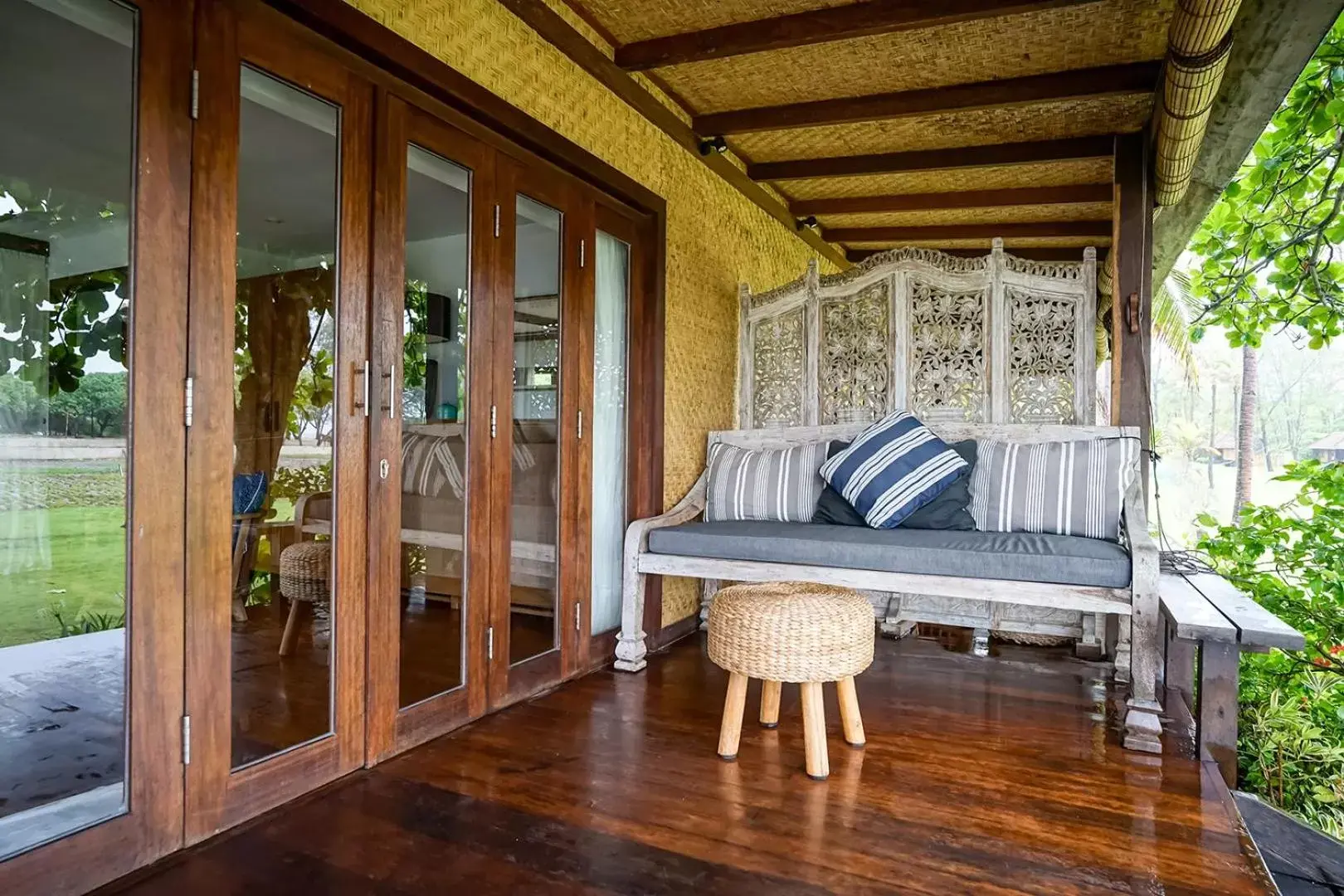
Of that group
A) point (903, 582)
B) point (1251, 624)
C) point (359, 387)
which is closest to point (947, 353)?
point (903, 582)

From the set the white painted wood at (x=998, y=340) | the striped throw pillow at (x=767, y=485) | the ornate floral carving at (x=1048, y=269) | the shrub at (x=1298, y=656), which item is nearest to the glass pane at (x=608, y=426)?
the striped throw pillow at (x=767, y=485)

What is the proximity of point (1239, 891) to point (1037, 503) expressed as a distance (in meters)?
1.88

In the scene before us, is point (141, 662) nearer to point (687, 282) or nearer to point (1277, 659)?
point (687, 282)

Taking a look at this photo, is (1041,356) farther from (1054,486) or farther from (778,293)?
(778,293)

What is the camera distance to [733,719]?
100 inches

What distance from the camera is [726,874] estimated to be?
5.89 ft

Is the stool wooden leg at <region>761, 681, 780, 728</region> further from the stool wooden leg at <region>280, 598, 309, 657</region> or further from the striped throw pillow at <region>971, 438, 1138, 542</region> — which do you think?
the stool wooden leg at <region>280, 598, 309, 657</region>

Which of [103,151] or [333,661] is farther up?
[103,151]

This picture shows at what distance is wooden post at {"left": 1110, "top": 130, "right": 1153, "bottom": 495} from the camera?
12.3 ft

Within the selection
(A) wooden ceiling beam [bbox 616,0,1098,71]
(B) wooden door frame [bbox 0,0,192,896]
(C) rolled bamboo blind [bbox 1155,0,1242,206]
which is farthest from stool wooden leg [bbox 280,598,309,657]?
(C) rolled bamboo blind [bbox 1155,0,1242,206]

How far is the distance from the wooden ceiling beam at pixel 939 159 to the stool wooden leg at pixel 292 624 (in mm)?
3833

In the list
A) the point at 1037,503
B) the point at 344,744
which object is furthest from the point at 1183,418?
the point at 344,744

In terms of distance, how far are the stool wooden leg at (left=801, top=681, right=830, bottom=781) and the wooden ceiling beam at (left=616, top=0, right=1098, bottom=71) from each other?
243 cm

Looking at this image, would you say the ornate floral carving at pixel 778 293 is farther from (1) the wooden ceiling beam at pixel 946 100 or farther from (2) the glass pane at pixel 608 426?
(2) the glass pane at pixel 608 426
